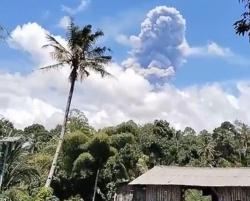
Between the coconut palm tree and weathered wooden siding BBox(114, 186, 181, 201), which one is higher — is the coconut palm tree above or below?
above

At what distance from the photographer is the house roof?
29.7m

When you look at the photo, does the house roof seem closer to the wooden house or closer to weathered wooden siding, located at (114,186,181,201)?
the wooden house

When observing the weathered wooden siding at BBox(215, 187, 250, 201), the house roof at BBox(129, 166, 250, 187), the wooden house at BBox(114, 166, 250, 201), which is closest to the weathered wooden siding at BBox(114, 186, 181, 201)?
the wooden house at BBox(114, 166, 250, 201)

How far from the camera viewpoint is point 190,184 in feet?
100

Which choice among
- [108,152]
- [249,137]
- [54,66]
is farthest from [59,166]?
[249,137]

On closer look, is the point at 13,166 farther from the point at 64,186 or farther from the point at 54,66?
the point at 64,186

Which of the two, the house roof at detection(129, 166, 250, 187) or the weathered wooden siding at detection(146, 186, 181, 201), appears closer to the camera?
the house roof at detection(129, 166, 250, 187)

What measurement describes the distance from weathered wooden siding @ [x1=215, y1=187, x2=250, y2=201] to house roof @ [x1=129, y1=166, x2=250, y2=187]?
1.79ft

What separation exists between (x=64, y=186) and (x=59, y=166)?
1.68 meters

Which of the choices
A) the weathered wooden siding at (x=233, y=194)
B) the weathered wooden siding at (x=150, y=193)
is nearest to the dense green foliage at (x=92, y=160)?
the weathered wooden siding at (x=150, y=193)

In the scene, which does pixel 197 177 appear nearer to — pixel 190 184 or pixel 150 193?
pixel 190 184

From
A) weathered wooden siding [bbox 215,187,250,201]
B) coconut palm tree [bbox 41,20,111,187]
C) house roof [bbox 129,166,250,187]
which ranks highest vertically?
coconut palm tree [bbox 41,20,111,187]

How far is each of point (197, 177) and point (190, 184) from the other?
117 cm

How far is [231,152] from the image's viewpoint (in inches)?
2350
